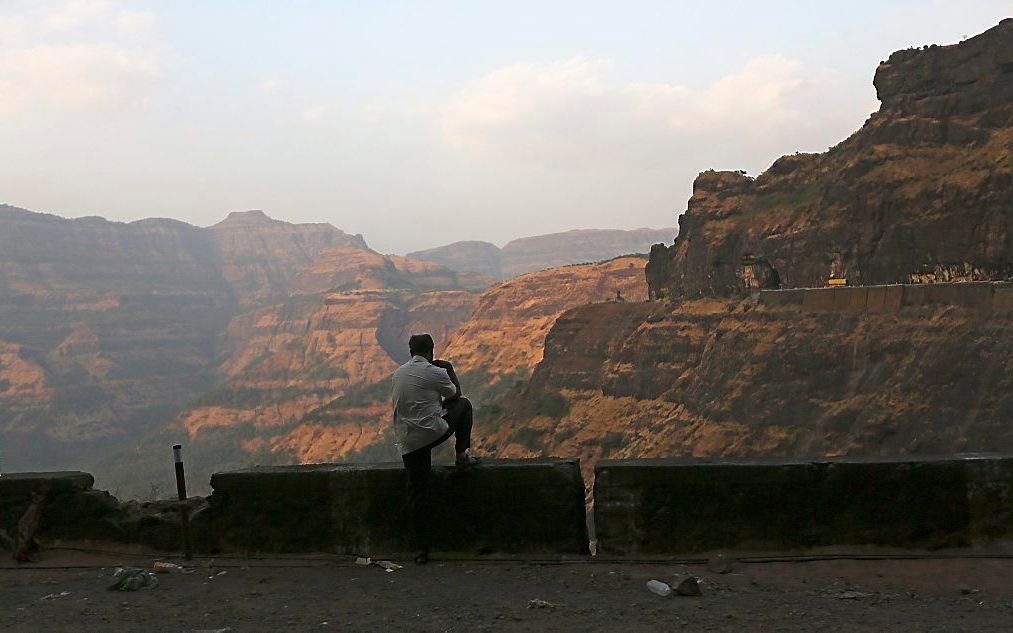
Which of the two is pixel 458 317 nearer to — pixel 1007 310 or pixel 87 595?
pixel 1007 310

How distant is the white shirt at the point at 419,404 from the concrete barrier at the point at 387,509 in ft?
1.45

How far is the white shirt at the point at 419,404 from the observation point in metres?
6.07

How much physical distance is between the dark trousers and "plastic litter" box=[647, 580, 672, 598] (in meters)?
1.53

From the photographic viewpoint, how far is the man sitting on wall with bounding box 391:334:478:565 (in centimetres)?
607

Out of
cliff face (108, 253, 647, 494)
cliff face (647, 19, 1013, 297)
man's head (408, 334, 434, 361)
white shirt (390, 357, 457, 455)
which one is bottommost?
cliff face (108, 253, 647, 494)

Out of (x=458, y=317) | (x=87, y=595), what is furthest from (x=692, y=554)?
(x=458, y=317)

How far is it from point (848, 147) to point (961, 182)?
395 inches

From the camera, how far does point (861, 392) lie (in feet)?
115

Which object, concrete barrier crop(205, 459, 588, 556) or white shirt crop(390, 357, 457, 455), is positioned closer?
white shirt crop(390, 357, 457, 455)

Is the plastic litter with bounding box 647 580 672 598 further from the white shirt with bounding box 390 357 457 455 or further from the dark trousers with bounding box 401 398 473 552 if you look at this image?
the white shirt with bounding box 390 357 457 455

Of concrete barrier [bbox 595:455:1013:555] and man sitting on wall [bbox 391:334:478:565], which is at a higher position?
man sitting on wall [bbox 391:334:478:565]

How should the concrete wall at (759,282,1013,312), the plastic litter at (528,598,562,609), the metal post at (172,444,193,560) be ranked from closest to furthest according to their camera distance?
1. the plastic litter at (528,598,562,609)
2. the metal post at (172,444,193,560)
3. the concrete wall at (759,282,1013,312)

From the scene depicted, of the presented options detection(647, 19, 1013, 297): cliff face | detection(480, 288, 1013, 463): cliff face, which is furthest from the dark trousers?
detection(647, 19, 1013, 297): cliff face

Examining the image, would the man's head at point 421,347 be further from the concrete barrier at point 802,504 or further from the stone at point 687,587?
the stone at point 687,587
